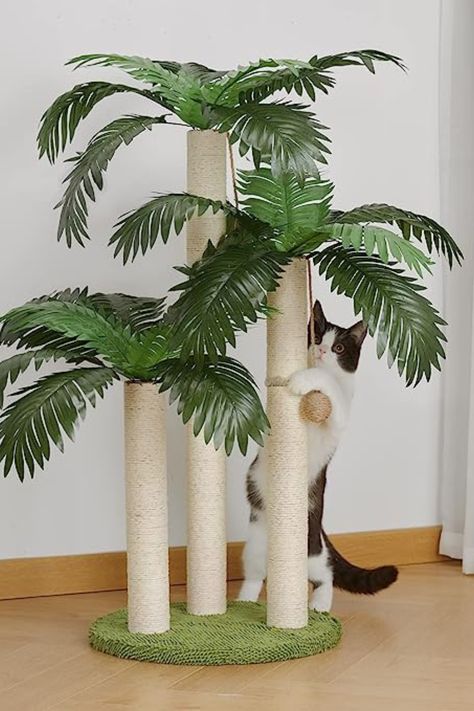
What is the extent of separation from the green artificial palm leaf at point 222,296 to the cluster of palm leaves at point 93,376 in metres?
0.08

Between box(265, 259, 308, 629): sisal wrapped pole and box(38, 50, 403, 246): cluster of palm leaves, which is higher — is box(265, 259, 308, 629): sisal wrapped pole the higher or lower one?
the lower one

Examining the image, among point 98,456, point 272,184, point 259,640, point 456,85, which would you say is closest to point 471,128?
point 456,85

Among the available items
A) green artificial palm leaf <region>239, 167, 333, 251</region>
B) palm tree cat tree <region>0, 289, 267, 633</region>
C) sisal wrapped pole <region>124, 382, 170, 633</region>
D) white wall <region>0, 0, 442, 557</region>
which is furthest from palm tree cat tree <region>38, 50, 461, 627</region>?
white wall <region>0, 0, 442, 557</region>

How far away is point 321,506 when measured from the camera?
3104 mm

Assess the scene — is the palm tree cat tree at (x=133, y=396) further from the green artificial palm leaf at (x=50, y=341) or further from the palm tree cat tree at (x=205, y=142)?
the palm tree cat tree at (x=205, y=142)

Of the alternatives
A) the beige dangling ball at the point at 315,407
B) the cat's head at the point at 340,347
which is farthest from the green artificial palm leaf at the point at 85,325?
the cat's head at the point at 340,347

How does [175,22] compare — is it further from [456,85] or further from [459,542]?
[459,542]

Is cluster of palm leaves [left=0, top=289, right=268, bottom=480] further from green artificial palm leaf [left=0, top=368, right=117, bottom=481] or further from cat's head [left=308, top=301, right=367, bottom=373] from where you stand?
cat's head [left=308, top=301, right=367, bottom=373]

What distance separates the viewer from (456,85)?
12.5 ft

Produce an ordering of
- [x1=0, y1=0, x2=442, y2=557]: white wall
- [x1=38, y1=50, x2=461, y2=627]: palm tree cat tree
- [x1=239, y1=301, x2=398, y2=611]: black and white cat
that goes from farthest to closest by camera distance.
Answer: [x1=0, y1=0, x2=442, y2=557]: white wall → [x1=239, y1=301, x2=398, y2=611]: black and white cat → [x1=38, y1=50, x2=461, y2=627]: palm tree cat tree

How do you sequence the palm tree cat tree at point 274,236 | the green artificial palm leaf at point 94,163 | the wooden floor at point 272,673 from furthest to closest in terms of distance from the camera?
the green artificial palm leaf at point 94,163 < the palm tree cat tree at point 274,236 < the wooden floor at point 272,673

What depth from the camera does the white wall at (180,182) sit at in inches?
133

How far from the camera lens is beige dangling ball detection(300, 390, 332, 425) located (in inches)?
112

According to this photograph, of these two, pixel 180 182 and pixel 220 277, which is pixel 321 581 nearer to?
pixel 220 277
